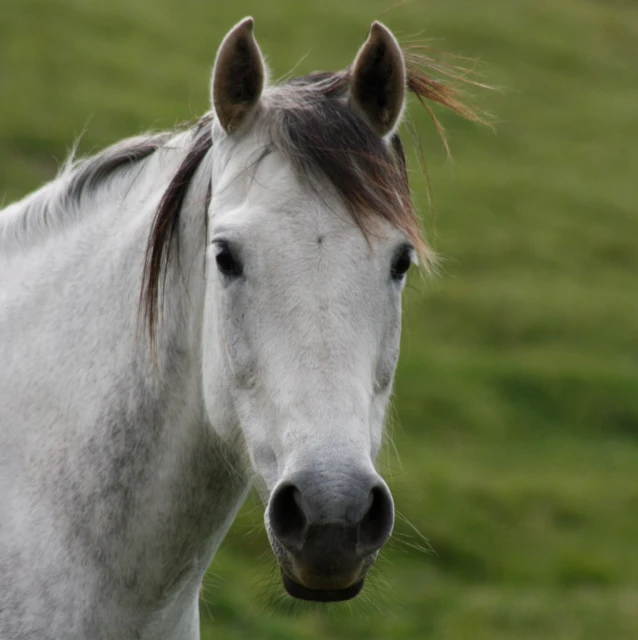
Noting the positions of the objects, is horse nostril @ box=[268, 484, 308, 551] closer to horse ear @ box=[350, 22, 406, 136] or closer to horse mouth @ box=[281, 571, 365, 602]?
horse mouth @ box=[281, 571, 365, 602]

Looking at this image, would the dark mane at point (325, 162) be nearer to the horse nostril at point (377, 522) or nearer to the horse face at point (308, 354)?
the horse face at point (308, 354)

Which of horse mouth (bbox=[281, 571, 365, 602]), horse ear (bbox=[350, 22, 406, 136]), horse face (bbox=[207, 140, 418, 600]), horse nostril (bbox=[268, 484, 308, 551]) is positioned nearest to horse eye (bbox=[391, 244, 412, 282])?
horse face (bbox=[207, 140, 418, 600])

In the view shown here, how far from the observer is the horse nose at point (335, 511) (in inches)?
119

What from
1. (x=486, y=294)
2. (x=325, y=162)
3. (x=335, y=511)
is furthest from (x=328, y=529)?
(x=486, y=294)

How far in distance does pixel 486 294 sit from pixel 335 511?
19734mm

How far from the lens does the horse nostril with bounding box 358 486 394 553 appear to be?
311 centimetres

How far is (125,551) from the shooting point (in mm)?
3666

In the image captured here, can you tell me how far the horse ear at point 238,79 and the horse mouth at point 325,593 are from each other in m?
1.54


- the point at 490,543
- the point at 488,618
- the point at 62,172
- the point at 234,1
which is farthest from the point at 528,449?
the point at 234,1

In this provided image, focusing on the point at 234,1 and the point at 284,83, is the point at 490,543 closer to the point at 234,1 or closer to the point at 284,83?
the point at 284,83

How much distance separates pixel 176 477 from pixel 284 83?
4.78 feet

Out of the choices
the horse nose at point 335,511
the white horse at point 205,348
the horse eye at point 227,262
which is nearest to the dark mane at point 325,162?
the white horse at point 205,348

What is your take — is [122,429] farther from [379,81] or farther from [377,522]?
[379,81]

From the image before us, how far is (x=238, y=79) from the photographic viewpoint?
3.65 meters
